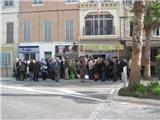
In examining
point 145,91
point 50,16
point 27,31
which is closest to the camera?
point 145,91

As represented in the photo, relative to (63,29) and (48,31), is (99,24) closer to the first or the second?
(63,29)

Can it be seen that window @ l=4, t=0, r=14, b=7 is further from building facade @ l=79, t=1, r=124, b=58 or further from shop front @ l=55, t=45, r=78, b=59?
building facade @ l=79, t=1, r=124, b=58

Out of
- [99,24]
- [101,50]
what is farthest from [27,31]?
[101,50]

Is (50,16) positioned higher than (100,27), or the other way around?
(50,16)

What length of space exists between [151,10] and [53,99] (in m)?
14.4

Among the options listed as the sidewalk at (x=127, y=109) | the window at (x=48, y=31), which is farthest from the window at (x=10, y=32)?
the sidewalk at (x=127, y=109)

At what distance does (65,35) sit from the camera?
42.4 m

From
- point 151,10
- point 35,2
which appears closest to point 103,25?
point 35,2

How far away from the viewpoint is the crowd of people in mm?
28266

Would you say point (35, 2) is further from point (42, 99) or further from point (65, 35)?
point (42, 99)

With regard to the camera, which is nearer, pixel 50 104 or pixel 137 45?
pixel 50 104

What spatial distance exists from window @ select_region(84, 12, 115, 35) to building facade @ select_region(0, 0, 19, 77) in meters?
7.18

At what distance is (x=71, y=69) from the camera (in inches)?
1180

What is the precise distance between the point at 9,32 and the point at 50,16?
14.8 ft
